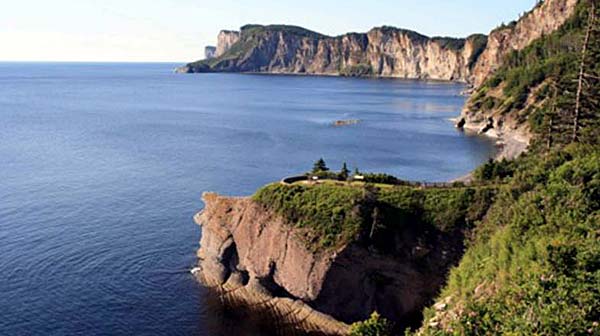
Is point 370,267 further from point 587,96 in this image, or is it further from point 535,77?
point 535,77

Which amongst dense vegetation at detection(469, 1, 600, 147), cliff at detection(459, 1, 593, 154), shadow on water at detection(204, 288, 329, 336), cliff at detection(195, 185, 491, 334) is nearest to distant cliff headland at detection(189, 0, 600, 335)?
cliff at detection(195, 185, 491, 334)

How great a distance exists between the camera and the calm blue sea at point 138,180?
4738cm

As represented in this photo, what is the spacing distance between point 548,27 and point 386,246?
506ft

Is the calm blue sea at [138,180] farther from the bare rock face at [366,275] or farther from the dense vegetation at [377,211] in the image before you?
the dense vegetation at [377,211]

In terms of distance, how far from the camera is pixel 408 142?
118 m

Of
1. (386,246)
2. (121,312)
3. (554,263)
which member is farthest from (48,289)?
(554,263)

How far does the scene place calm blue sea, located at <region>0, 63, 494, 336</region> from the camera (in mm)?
47375

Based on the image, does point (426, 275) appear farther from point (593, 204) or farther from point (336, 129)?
point (336, 129)

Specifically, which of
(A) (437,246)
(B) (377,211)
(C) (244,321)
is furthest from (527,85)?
(C) (244,321)

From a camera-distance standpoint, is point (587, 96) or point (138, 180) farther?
point (138, 180)

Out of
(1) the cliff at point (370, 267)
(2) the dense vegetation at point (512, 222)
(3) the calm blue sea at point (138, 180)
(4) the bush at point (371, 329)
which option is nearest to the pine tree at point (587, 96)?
(2) the dense vegetation at point (512, 222)

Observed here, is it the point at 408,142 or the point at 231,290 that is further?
the point at 408,142

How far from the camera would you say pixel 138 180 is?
81.9 m

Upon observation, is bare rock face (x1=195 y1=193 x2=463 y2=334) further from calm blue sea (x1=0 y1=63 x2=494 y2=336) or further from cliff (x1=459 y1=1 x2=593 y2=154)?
cliff (x1=459 y1=1 x2=593 y2=154)
